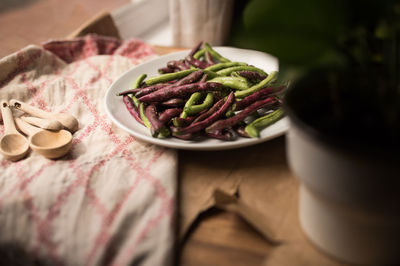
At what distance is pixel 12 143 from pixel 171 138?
0.34 meters

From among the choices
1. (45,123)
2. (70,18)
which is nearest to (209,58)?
(45,123)

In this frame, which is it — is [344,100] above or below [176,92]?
above

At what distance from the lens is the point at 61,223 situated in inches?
26.7

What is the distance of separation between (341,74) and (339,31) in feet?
0.23

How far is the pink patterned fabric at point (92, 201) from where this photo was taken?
638 mm

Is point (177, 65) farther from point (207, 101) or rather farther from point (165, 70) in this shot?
point (207, 101)

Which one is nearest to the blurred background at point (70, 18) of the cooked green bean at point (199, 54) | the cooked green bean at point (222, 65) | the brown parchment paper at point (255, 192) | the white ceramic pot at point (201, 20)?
the white ceramic pot at point (201, 20)

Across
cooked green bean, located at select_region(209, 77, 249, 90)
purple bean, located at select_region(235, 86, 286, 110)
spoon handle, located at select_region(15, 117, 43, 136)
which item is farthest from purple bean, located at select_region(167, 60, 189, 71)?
spoon handle, located at select_region(15, 117, 43, 136)

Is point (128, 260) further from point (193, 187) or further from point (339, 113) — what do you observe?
point (339, 113)

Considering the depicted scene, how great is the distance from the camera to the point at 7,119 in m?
0.91

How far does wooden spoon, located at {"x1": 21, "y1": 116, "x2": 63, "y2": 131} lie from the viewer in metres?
0.85

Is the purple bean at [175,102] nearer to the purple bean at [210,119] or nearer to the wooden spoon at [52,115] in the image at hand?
the purple bean at [210,119]

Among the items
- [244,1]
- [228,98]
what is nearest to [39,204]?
[228,98]

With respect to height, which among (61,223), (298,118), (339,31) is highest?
(339,31)
